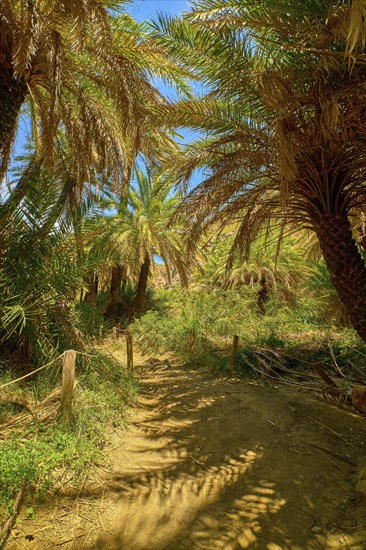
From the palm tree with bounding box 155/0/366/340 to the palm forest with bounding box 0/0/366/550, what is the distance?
29mm

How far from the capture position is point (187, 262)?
24.4 feet

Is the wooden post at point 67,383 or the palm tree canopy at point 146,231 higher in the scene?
the palm tree canopy at point 146,231

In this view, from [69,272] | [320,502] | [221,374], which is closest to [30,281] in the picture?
[69,272]

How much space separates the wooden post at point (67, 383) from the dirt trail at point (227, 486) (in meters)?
0.68

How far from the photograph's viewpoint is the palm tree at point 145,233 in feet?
37.8

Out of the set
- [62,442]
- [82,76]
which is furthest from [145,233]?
[62,442]

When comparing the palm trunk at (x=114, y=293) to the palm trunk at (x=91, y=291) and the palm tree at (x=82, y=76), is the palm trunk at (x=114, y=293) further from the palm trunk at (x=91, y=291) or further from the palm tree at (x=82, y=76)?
the palm tree at (x=82, y=76)

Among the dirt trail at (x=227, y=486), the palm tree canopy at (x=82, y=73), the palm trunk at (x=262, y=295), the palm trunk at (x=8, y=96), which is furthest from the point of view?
the palm trunk at (x=262, y=295)

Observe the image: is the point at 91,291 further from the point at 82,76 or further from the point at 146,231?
the point at 82,76

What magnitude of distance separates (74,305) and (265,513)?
13.9 ft

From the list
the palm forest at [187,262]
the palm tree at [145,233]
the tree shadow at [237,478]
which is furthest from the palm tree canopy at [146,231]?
the tree shadow at [237,478]

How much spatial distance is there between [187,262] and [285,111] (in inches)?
161

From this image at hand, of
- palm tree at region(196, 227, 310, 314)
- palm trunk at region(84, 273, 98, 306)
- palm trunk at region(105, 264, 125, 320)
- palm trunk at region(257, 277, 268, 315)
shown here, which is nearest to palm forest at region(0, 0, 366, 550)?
palm trunk at region(84, 273, 98, 306)

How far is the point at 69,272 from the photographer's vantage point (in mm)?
5047
